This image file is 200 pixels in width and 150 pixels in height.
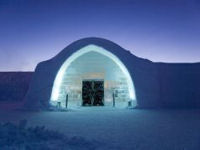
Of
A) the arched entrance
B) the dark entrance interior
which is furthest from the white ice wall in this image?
the dark entrance interior

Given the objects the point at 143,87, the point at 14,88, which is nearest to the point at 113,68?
the point at 143,87

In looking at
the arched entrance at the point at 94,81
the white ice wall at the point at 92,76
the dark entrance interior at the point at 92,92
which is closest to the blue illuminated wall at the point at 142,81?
the arched entrance at the point at 94,81

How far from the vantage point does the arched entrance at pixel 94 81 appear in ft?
56.7

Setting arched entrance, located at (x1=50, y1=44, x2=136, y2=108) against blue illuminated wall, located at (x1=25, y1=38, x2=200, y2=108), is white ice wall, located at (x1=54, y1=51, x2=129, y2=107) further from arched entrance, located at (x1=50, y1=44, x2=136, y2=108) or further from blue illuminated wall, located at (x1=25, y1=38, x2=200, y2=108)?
blue illuminated wall, located at (x1=25, y1=38, x2=200, y2=108)

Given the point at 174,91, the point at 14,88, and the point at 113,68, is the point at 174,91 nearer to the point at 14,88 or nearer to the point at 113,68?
the point at 113,68

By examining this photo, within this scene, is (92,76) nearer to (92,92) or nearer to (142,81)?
(92,92)

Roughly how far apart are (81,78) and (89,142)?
13.1 m

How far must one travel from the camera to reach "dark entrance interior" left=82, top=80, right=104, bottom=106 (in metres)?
17.9

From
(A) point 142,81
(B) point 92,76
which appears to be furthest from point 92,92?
(A) point 142,81

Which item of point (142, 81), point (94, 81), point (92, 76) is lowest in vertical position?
point (142, 81)

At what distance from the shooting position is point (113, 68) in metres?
17.6

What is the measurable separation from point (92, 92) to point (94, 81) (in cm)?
82

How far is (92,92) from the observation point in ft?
59.0

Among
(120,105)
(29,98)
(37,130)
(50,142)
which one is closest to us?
(50,142)
